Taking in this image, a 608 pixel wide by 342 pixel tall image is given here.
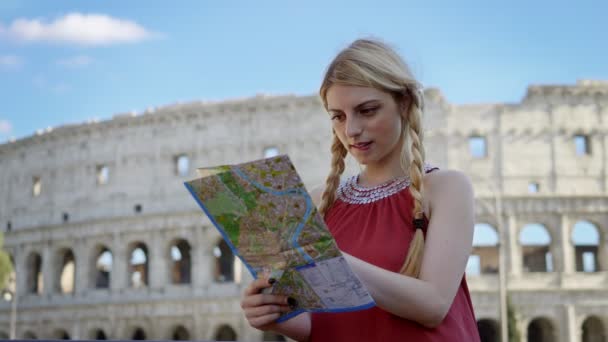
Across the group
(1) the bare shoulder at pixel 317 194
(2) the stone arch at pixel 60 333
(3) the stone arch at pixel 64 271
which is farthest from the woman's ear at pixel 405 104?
(3) the stone arch at pixel 64 271

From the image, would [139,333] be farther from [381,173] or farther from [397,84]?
[397,84]

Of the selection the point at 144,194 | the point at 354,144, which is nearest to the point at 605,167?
the point at 144,194

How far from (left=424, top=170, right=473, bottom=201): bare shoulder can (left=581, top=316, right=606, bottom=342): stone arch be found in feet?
122

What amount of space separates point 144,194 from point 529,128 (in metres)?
21.3

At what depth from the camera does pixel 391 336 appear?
252 cm

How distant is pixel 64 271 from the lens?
4653 cm

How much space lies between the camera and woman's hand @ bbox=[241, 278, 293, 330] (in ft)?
8.15

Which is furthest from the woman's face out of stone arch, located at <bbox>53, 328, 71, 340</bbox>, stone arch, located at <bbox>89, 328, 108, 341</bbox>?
stone arch, located at <bbox>53, 328, 71, 340</bbox>

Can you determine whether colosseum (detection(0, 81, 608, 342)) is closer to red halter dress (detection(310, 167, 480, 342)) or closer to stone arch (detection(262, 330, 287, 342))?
stone arch (detection(262, 330, 287, 342))

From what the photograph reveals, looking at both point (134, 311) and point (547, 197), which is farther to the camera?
point (134, 311)

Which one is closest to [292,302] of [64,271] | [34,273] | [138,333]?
[138,333]

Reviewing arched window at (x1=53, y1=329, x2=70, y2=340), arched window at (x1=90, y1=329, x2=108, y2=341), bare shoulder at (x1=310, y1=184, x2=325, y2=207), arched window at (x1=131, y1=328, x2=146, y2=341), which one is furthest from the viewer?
arched window at (x1=53, y1=329, x2=70, y2=340)

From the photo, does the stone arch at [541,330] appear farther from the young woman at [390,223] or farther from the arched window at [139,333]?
the young woman at [390,223]

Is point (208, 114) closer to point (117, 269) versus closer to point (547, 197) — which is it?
point (117, 269)
